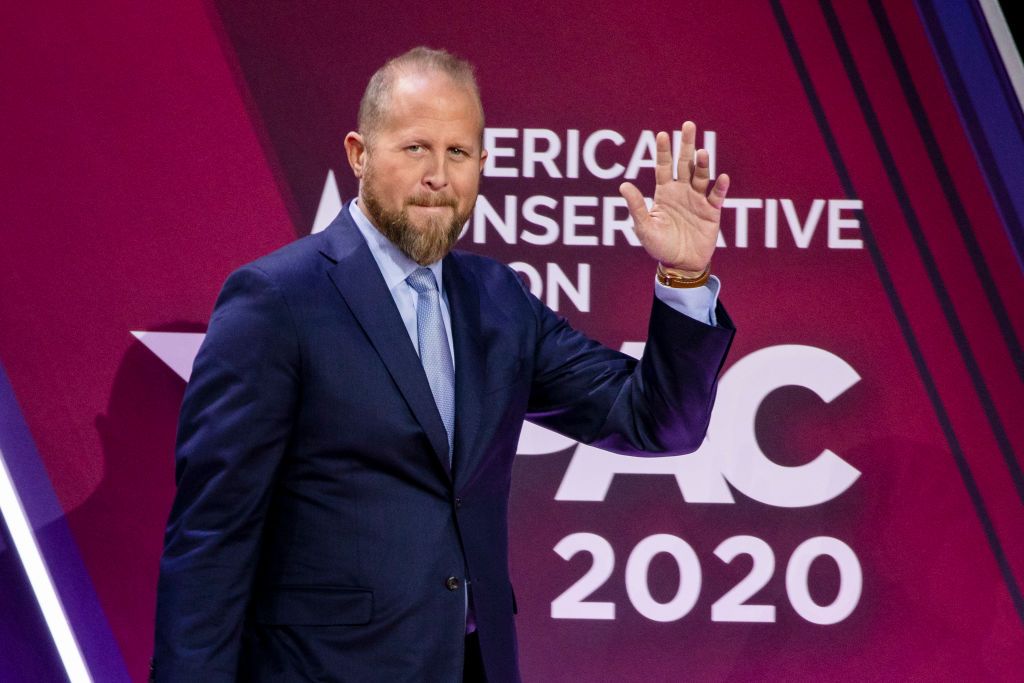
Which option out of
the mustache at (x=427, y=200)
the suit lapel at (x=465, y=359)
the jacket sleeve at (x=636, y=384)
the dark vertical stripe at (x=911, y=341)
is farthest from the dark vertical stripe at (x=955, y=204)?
the mustache at (x=427, y=200)

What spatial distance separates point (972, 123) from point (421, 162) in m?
1.65

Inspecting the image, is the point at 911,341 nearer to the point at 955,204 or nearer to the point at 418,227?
the point at 955,204

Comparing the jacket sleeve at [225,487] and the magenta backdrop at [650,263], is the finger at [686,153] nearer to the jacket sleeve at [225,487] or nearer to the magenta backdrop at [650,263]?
the jacket sleeve at [225,487]

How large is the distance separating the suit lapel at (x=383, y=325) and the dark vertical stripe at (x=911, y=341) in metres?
1.48

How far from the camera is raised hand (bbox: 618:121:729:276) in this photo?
1575mm

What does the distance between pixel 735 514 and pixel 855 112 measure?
39.6 inches

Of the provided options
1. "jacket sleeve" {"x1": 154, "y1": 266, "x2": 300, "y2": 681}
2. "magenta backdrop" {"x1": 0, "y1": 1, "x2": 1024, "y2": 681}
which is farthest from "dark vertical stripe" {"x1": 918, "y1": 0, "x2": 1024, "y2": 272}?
"jacket sleeve" {"x1": 154, "y1": 266, "x2": 300, "y2": 681}

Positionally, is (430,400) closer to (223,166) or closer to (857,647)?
(223,166)

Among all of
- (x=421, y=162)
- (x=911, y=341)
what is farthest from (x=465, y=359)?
(x=911, y=341)

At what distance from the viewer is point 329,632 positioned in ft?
4.79

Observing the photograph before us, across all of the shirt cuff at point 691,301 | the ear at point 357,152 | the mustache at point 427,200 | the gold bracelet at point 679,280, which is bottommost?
the shirt cuff at point 691,301

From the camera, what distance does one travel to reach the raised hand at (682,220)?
158 centimetres

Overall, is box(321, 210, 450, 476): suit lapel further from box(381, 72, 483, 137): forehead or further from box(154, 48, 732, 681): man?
box(381, 72, 483, 137): forehead

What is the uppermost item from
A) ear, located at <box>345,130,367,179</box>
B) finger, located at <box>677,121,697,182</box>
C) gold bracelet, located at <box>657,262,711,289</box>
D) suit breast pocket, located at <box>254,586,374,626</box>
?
ear, located at <box>345,130,367,179</box>
